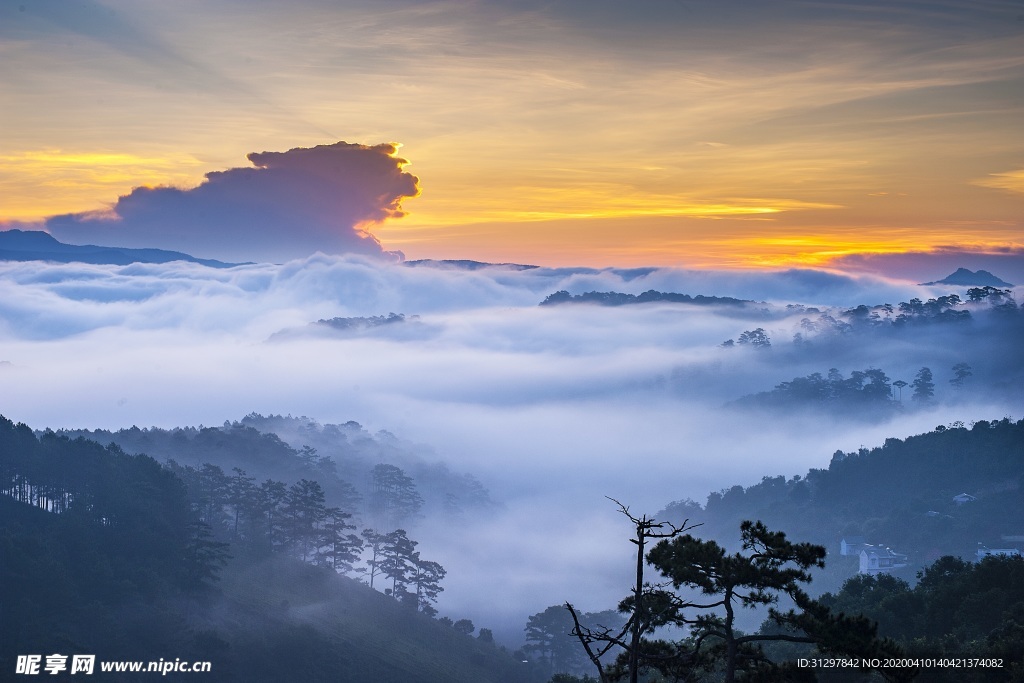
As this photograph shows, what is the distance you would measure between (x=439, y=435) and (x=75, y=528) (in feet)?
382

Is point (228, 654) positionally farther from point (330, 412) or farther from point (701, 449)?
point (330, 412)

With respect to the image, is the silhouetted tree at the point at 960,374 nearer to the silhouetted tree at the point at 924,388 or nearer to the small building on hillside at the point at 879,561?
the silhouetted tree at the point at 924,388

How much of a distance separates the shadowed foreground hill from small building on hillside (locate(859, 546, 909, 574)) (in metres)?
29.4

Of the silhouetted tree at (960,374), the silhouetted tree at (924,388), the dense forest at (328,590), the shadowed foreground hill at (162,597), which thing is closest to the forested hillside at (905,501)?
the dense forest at (328,590)

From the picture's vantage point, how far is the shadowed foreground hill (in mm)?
39938

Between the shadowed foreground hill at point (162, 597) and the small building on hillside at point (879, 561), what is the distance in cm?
2941

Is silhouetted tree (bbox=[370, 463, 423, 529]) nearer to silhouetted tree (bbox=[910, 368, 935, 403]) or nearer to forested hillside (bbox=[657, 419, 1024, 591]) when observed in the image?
forested hillside (bbox=[657, 419, 1024, 591])

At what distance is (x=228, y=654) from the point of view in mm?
40688

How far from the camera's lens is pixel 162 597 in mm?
43781

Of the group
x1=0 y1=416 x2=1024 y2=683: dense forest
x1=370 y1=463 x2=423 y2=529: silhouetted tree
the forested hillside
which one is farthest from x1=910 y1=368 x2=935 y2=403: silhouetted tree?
x1=370 y1=463 x2=423 y2=529: silhouetted tree

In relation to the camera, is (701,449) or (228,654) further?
(701,449)

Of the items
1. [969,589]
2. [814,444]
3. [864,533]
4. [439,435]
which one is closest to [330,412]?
[439,435]

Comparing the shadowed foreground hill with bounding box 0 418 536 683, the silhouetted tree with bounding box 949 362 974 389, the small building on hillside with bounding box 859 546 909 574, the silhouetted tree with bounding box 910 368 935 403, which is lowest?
the shadowed foreground hill with bounding box 0 418 536 683

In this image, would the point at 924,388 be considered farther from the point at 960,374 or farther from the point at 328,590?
the point at 328,590
